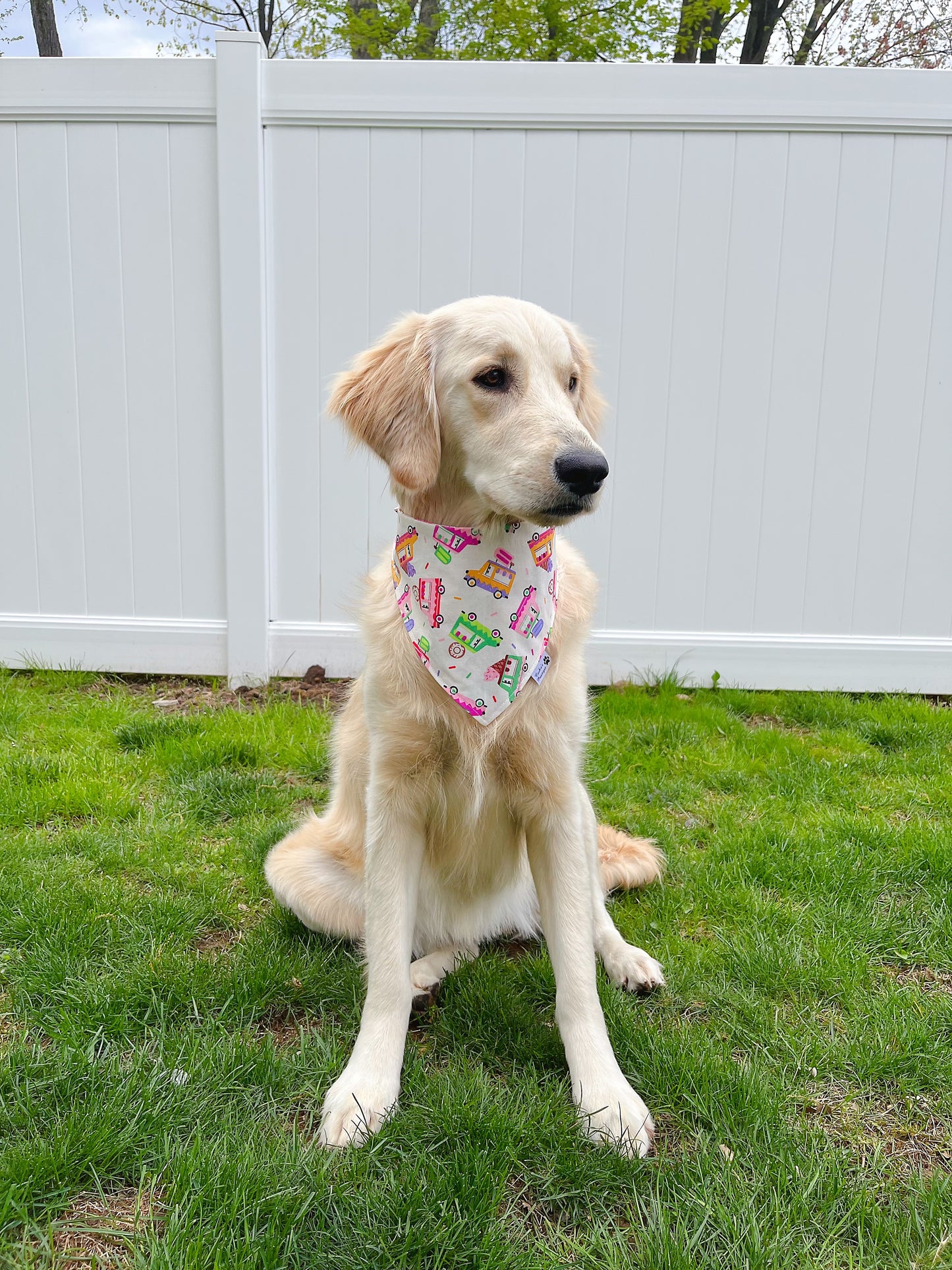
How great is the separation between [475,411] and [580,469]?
12.5 inches

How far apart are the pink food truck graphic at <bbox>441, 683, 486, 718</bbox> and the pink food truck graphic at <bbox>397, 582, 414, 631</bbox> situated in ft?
0.57

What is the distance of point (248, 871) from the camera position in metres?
2.45

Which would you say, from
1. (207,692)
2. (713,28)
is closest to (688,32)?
(713,28)

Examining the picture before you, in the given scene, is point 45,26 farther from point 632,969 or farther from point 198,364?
point 632,969

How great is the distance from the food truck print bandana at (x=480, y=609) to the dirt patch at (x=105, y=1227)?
974mm

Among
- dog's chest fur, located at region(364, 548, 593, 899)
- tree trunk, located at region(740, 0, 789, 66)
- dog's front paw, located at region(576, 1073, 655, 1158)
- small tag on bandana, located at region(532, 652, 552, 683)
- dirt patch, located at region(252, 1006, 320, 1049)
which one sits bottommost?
dirt patch, located at region(252, 1006, 320, 1049)

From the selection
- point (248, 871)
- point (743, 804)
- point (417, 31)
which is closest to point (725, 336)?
point (743, 804)

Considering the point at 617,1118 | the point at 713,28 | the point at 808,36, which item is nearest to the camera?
the point at 617,1118

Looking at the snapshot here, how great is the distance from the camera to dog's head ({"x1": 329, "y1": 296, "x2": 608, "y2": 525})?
164 cm

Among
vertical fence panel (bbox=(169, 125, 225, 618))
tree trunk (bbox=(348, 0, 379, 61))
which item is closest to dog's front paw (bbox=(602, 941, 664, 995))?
vertical fence panel (bbox=(169, 125, 225, 618))

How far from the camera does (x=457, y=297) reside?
393 centimetres

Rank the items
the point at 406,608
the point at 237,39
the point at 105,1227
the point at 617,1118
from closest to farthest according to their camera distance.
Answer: the point at 105,1227
the point at 617,1118
the point at 406,608
the point at 237,39

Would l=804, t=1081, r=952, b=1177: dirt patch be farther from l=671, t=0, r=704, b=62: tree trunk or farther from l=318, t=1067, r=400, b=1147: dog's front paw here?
l=671, t=0, r=704, b=62: tree trunk

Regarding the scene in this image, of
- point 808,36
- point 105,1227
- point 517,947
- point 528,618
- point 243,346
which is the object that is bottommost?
point 517,947
